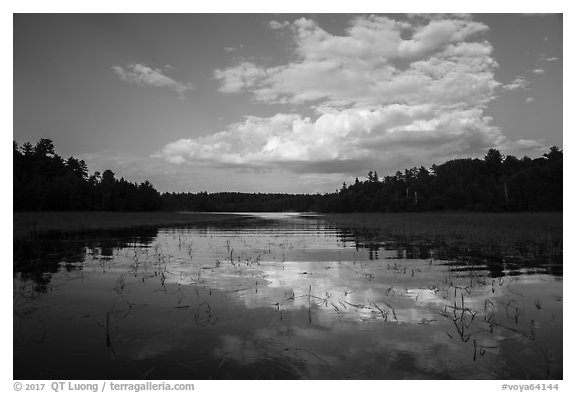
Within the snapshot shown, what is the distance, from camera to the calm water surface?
626 centimetres

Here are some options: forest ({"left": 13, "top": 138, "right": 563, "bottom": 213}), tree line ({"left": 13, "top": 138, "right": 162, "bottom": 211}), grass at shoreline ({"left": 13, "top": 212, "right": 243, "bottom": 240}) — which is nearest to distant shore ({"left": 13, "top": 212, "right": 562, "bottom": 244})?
grass at shoreline ({"left": 13, "top": 212, "right": 243, "bottom": 240})

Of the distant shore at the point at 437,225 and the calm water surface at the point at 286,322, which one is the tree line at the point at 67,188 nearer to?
the distant shore at the point at 437,225

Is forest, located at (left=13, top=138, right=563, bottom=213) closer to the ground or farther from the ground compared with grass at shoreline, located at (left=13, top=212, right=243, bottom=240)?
farther from the ground

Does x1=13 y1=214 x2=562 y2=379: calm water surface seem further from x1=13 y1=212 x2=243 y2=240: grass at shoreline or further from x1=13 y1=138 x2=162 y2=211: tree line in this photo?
x1=13 y1=138 x2=162 y2=211: tree line

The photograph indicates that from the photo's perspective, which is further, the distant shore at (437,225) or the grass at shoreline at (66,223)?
the grass at shoreline at (66,223)

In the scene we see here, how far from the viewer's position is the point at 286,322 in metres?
8.44

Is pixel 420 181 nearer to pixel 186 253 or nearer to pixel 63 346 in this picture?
pixel 186 253

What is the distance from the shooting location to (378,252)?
21438mm

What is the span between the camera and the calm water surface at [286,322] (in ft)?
20.5

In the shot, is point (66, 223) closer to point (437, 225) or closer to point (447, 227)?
point (447, 227)

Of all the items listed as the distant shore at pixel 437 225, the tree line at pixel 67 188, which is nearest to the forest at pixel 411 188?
the tree line at pixel 67 188

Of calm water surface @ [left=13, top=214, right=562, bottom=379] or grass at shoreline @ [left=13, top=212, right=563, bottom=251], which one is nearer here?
calm water surface @ [left=13, top=214, right=562, bottom=379]
